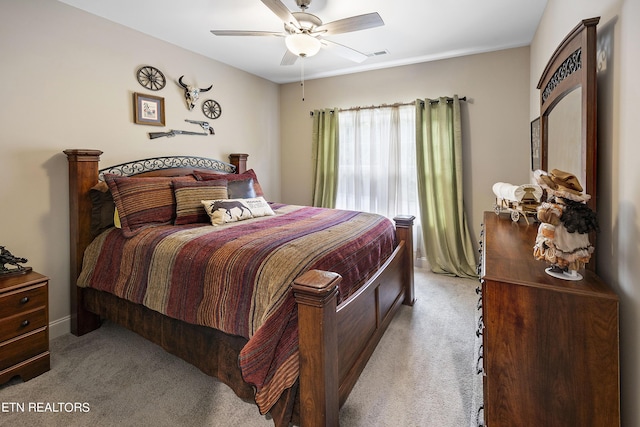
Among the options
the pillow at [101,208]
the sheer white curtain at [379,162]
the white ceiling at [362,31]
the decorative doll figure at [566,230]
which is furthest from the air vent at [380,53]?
the pillow at [101,208]

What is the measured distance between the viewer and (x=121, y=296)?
218 centimetres

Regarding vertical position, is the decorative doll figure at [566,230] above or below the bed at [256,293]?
above

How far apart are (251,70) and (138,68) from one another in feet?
5.01

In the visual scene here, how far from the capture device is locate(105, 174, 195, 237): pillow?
2.36 m

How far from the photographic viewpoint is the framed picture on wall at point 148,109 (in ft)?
9.84

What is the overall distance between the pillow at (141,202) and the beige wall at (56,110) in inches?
19.7

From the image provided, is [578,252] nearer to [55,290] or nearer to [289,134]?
[55,290]

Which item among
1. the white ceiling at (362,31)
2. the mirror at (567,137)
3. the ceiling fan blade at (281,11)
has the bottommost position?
the mirror at (567,137)

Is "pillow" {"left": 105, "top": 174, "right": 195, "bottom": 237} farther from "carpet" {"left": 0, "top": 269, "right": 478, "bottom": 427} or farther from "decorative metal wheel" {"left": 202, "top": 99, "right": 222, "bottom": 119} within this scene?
"decorative metal wheel" {"left": 202, "top": 99, "right": 222, "bottom": 119}

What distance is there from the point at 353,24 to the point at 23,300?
8.89 ft

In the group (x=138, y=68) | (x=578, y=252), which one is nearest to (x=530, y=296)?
(x=578, y=252)

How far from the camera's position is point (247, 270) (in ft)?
5.35

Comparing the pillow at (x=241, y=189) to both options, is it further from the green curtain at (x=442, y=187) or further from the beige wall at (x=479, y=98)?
the green curtain at (x=442, y=187)

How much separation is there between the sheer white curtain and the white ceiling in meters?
0.69
